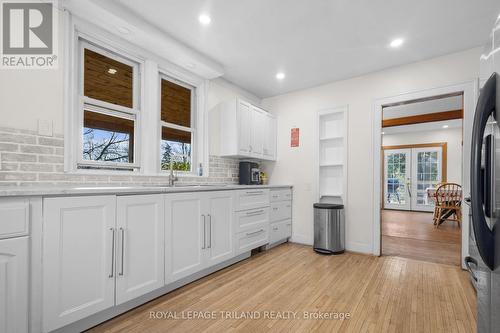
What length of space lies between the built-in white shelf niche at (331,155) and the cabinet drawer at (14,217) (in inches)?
138

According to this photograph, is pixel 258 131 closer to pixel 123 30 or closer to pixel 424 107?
pixel 123 30

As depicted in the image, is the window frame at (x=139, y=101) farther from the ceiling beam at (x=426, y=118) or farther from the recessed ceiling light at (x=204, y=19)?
the ceiling beam at (x=426, y=118)

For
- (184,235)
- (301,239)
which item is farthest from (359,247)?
(184,235)

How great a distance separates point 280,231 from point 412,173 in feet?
21.9

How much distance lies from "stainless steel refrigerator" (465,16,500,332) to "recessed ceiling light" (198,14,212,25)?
223 cm

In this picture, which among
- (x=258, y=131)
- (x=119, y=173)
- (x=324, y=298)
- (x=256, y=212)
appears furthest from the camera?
(x=258, y=131)

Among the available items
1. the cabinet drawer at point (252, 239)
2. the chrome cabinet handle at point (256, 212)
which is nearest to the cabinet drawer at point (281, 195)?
the chrome cabinet handle at point (256, 212)

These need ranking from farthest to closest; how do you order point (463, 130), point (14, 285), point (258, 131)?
point (258, 131) → point (463, 130) → point (14, 285)

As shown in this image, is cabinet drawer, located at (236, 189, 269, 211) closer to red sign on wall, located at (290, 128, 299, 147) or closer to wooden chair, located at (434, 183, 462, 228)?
red sign on wall, located at (290, 128, 299, 147)

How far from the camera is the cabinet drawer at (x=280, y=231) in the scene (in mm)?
3686

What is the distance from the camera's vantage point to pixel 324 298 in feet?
7.11

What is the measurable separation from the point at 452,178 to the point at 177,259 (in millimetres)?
8722

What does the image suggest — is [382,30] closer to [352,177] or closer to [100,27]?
[352,177]

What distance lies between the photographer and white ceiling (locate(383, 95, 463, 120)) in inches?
197
